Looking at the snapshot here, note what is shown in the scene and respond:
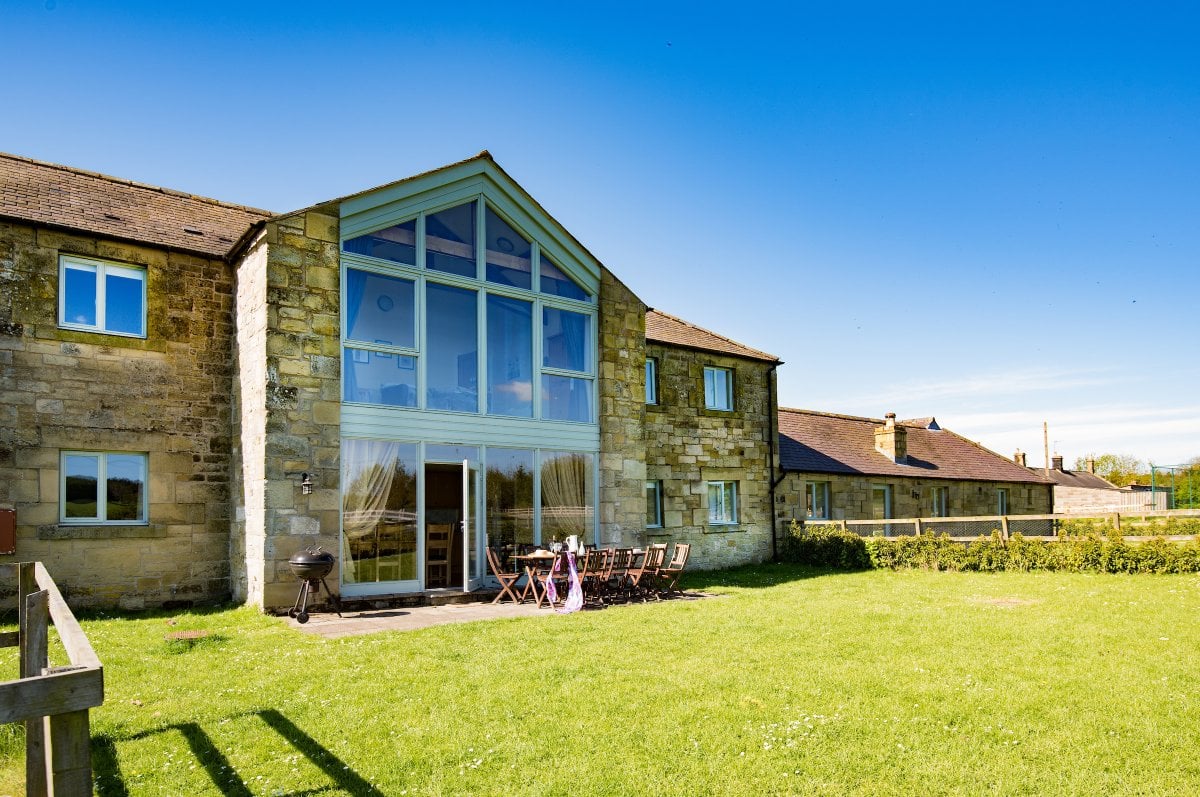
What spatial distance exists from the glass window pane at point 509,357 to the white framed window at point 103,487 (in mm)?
5480

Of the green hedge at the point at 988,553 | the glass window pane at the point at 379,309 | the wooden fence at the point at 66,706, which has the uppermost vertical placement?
the glass window pane at the point at 379,309

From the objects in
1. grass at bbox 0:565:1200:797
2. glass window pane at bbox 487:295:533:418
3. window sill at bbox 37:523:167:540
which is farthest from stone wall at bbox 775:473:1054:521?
window sill at bbox 37:523:167:540

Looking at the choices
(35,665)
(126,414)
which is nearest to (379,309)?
(126,414)

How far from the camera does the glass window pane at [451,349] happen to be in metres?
12.8

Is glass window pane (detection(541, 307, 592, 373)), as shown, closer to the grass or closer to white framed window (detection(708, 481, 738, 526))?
the grass

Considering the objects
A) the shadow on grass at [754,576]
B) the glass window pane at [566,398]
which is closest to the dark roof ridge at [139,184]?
the glass window pane at [566,398]

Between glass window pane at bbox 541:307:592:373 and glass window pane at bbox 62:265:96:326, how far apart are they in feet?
23.1

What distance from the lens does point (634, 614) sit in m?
11.0

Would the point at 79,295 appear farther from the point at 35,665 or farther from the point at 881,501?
the point at 881,501

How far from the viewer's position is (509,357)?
13656 mm

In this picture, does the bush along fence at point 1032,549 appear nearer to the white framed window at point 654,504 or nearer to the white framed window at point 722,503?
the white framed window at point 722,503

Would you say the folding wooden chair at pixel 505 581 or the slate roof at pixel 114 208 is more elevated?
the slate roof at pixel 114 208

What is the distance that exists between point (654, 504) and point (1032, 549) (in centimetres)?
799

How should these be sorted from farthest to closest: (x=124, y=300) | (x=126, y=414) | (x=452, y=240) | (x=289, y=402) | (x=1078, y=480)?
(x=1078, y=480)
(x=452, y=240)
(x=124, y=300)
(x=126, y=414)
(x=289, y=402)
